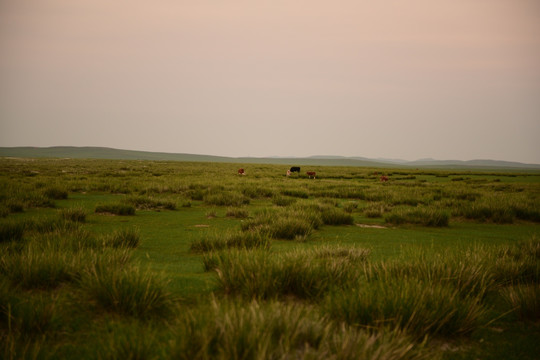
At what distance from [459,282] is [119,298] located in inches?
148

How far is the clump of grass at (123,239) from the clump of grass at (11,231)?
2122 mm

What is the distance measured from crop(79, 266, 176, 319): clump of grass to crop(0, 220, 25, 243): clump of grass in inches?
174

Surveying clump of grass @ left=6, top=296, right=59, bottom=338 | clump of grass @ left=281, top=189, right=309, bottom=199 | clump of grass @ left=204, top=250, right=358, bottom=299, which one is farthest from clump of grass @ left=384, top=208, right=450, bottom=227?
clump of grass @ left=6, top=296, right=59, bottom=338

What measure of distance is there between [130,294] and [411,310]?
8.78 ft

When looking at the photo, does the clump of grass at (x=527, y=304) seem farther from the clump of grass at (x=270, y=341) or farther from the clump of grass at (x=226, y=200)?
the clump of grass at (x=226, y=200)

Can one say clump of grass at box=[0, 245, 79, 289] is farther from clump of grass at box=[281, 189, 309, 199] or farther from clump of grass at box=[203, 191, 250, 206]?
clump of grass at box=[281, 189, 309, 199]

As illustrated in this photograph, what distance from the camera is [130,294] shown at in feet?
11.0

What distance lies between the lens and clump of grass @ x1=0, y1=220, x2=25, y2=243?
265 inches

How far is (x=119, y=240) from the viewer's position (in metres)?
6.31

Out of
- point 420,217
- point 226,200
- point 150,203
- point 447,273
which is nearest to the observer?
point 447,273

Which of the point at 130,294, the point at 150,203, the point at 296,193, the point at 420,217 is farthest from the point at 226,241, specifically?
the point at 296,193

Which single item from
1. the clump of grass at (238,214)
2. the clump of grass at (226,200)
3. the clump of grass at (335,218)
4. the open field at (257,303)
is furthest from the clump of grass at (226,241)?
the clump of grass at (226,200)

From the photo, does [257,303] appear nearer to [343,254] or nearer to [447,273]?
[447,273]

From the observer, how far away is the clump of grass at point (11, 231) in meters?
6.73
